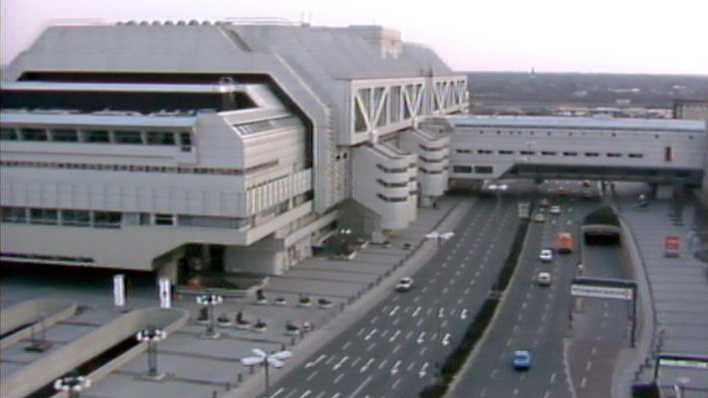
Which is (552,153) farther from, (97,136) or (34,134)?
(34,134)

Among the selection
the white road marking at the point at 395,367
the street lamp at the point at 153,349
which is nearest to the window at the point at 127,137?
the street lamp at the point at 153,349

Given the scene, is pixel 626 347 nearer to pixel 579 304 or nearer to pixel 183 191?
pixel 579 304

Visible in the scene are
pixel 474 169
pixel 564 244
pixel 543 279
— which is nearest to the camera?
pixel 543 279

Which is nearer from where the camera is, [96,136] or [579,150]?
[96,136]

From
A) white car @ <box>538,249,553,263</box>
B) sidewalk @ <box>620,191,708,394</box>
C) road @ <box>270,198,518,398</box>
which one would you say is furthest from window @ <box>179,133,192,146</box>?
sidewalk @ <box>620,191,708,394</box>

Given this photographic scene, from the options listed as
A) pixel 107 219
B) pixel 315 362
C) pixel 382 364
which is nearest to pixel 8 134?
pixel 107 219

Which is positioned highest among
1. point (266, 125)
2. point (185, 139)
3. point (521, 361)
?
point (266, 125)

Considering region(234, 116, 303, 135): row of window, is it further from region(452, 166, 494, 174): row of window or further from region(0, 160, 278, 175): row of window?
region(452, 166, 494, 174): row of window
